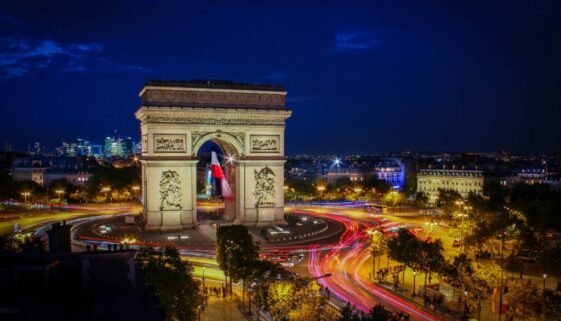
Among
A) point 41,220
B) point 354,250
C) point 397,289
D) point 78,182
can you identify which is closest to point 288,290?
point 397,289

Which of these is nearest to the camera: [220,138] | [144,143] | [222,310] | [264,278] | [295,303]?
[295,303]

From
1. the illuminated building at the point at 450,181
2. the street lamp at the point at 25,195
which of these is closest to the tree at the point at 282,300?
the street lamp at the point at 25,195

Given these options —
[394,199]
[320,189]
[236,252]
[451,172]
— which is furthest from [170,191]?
[451,172]

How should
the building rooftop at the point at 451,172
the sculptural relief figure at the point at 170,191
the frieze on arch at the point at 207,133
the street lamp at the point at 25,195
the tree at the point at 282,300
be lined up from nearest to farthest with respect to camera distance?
1. the tree at the point at 282,300
2. the sculptural relief figure at the point at 170,191
3. the frieze on arch at the point at 207,133
4. the street lamp at the point at 25,195
5. the building rooftop at the point at 451,172

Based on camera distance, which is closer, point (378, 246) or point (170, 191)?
point (378, 246)

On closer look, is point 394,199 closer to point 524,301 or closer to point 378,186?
point 378,186

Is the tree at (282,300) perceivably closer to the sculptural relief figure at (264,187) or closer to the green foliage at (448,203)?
the sculptural relief figure at (264,187)
